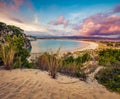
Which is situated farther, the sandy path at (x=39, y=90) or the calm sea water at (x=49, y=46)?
the calm sea water at (x=49, y=46)

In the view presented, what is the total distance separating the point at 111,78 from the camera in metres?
7.23

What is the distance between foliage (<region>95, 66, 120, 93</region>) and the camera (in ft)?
20.9

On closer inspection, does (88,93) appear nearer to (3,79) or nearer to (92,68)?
(3,79)

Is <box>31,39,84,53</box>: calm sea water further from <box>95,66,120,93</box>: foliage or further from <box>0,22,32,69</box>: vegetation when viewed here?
<box>95,66,120,93</box>: foliage

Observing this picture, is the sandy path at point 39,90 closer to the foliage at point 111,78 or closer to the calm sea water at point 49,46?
the foliage at point 111,78

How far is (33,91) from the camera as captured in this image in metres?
4.64

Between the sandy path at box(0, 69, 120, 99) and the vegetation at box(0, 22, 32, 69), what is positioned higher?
the vegetation at box(0, 22, 32, 69)

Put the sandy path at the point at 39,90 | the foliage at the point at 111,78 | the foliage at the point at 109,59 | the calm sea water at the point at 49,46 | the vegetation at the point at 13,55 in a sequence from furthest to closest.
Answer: the calm sea water at the point at 49,46, the foliage at the point at 109,59, the vegetation at the point at 13,55, the foliage at the point at 111,78, the sandy path at the point at 39,90

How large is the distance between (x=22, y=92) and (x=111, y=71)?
4.87 m

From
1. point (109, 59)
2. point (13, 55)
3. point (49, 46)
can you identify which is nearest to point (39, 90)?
point (13, 55)

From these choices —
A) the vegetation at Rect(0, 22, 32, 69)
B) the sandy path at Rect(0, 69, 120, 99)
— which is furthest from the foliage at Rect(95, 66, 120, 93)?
the vegetation at Rect(0, 22, 32, 69)

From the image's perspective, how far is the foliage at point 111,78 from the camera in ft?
20.9

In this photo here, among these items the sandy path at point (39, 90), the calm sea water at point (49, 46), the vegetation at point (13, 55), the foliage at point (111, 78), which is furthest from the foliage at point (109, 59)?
the vegetation at point (13, 55)

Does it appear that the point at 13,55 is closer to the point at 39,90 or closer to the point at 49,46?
the point at 39,90
